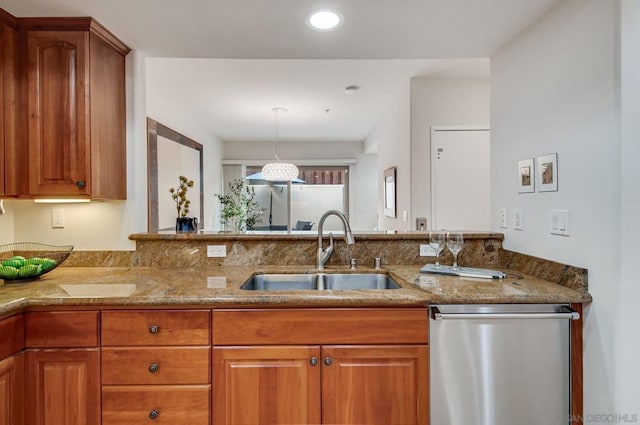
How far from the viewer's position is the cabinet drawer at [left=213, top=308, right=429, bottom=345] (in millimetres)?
1433

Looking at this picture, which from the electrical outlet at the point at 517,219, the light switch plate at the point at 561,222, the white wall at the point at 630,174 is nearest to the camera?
the white wall at the point at 630,174

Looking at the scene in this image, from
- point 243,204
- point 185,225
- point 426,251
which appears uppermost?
point 243,204

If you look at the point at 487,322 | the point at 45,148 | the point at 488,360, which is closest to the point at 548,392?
the point at 488,360

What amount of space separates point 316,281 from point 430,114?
6.92 ft

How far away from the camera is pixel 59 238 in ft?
6.77

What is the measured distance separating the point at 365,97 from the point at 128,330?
10.5 feet

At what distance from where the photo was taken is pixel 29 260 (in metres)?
1.73

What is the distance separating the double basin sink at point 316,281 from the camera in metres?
1.94

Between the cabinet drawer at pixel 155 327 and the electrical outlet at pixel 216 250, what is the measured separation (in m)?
0.68

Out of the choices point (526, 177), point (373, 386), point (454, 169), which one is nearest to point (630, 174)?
point (526, 177)

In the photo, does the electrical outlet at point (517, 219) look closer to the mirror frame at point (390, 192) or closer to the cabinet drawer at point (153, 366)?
the cabinet drawer at point (153, 366)

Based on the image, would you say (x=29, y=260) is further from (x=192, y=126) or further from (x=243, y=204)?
(x=243, y=204)

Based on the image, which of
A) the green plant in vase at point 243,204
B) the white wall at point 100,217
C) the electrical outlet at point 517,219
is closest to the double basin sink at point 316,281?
the electrical outlet at point 517,219

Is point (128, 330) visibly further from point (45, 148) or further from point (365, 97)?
point (365, 97)
